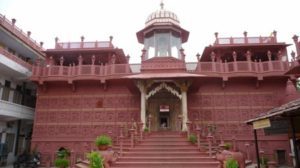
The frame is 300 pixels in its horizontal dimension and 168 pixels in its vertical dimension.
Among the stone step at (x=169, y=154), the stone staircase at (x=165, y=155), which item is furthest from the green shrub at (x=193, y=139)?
the stone step at (x=169, y=154)

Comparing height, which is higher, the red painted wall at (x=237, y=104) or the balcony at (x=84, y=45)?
the balcony at (x=84, y=45)

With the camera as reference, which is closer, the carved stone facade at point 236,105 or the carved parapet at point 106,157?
the carved parapet at point 106,157

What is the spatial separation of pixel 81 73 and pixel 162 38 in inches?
243

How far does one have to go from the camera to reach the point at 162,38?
1798 centimetres

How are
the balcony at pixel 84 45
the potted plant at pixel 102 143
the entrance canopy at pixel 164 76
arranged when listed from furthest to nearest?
the balcony at pixel 84 45 < the entrance canopy at pixel 164 76 < the potted plant at pixel 102 143

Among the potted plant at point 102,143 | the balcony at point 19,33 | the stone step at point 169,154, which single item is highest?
the balcony at point 19,33

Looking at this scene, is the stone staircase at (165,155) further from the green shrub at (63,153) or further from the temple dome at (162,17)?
the temple dome at (162,17)

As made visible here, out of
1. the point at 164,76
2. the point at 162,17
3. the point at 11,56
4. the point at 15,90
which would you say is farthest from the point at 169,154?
the point at 15,90

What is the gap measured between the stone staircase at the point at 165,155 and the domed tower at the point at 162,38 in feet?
21.1

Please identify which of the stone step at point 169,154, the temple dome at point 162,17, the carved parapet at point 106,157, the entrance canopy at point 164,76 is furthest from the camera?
the temple dome at point 162,17

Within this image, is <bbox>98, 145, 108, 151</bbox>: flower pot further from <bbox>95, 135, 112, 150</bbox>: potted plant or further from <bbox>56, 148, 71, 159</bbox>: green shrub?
<bbox>56, 148, 71, 159</bbox>: green shrub

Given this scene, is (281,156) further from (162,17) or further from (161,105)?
(162,17)

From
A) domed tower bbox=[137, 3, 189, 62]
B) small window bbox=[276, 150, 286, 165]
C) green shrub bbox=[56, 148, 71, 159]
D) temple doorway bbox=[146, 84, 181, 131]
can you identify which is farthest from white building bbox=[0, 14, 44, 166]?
small window bbox=[276, 150, 286, 165]

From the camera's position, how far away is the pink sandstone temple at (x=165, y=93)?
15.6 m
